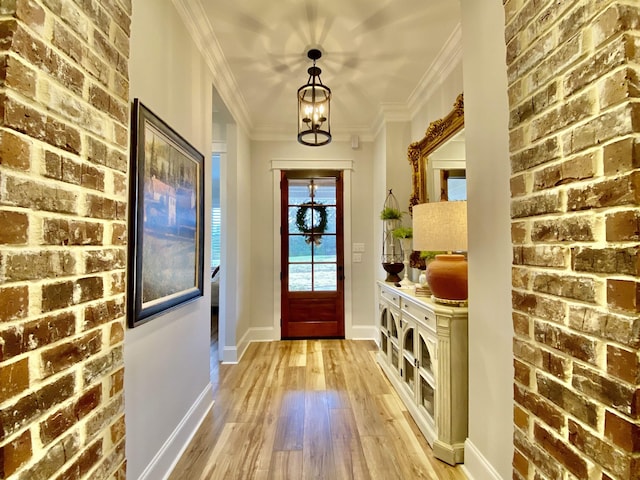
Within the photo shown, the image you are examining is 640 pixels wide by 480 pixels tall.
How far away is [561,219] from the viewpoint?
912 millimetres

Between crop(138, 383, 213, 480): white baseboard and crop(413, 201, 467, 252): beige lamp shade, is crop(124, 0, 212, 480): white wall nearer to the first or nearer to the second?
crop(138, 383, 213, 480): white baseboard

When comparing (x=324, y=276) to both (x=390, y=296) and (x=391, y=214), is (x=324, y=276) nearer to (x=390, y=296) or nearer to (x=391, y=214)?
(x=391, y=214)

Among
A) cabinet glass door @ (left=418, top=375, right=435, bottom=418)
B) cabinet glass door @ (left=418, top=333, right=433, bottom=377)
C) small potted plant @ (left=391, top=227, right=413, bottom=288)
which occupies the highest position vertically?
small potted plant @ (left=391, top=227, right=413, bottom=288)

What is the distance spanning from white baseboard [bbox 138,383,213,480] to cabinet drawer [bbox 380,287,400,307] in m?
1.64

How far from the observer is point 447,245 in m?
1.91

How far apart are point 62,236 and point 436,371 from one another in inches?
73.3

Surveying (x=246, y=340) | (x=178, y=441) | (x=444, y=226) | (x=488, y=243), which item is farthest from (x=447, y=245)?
(x=246, y=340)

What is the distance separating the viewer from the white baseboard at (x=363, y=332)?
13.4ft

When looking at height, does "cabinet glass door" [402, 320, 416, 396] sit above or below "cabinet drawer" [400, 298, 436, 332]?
below

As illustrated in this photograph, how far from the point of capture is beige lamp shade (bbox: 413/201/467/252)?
189 centimetres

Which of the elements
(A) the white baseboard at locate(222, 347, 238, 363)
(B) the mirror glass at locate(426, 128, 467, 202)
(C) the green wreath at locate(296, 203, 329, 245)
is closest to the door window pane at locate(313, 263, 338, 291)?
(C) the green wreath at locate(296, 203, 329, 245)

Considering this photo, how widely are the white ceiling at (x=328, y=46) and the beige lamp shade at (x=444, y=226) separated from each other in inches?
51.2

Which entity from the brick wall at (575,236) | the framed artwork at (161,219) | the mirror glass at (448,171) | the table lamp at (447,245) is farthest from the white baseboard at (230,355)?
the brick wall at (575,236)

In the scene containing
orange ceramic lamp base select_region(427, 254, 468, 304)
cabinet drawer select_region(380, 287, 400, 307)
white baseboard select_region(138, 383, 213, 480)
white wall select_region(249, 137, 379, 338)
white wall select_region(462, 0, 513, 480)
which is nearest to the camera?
white wall select_region(462, 0, 513, 480)
